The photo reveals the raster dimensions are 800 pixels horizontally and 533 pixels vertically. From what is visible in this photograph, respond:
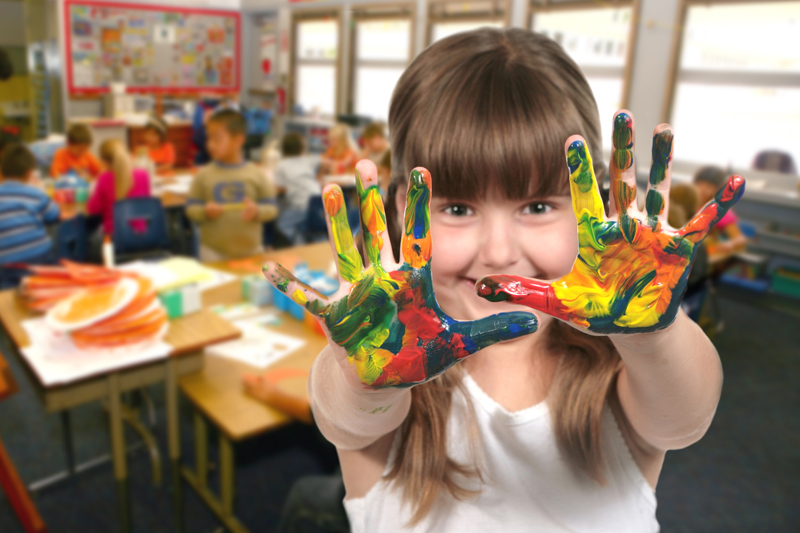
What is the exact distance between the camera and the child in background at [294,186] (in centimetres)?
430

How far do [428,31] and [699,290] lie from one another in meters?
5.40

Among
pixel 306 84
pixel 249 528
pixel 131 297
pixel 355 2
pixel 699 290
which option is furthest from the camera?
pixel 306 84

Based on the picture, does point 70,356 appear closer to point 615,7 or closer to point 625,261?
point 625,261

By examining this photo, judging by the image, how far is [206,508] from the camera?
2.27 meters

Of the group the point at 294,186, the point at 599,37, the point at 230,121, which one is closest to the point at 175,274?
the point at 230,121

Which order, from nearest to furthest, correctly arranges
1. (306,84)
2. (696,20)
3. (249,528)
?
1. (249,528)
2. (696,20)
3. (306,84)

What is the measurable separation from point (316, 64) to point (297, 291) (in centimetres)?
881

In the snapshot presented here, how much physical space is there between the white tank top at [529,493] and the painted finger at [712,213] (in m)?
0.36

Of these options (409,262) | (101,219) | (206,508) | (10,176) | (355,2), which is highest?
(355,2)

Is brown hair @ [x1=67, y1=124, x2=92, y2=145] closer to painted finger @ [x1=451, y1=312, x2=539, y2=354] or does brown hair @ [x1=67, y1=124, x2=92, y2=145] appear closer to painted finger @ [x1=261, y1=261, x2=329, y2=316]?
painted finger @ [x1=261, y1=261, x2=329, y2=316]

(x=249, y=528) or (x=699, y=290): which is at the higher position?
(x=699, y=290)

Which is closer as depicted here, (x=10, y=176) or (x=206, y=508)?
(x=206, y=508)

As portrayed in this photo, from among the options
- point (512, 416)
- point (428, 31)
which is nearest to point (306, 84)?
point (428, 31)

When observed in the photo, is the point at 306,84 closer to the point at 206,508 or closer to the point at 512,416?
the point at 206,508
